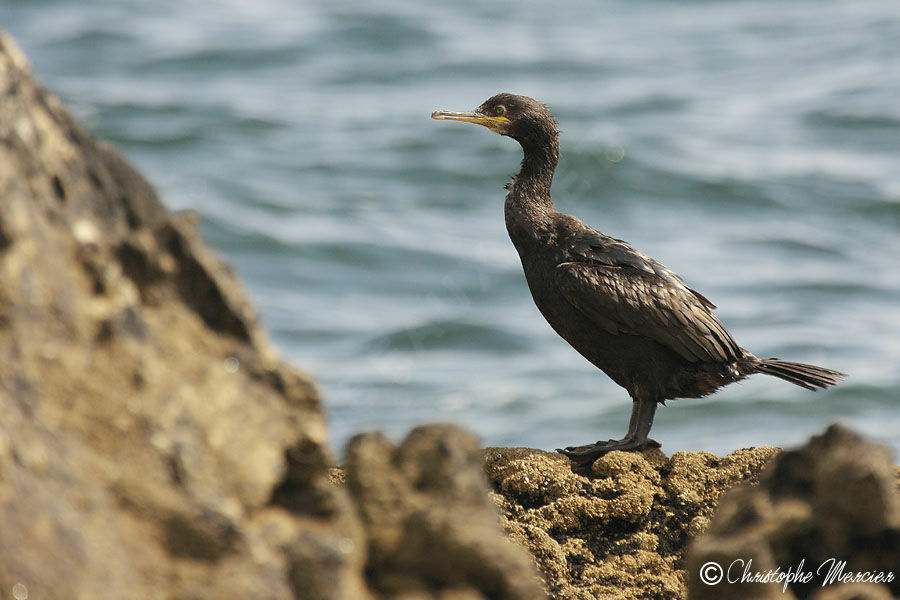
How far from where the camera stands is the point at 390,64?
30.8 metres

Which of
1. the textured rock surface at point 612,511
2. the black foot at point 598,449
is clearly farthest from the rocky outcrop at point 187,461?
the black foot at point 598,449

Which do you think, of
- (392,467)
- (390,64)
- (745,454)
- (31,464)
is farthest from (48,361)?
(390,64)

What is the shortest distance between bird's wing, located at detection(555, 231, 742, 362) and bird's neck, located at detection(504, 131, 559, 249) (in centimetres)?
31

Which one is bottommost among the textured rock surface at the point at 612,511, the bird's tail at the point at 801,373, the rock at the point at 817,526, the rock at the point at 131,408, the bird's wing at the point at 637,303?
the textured rock surface at the point at 612,511

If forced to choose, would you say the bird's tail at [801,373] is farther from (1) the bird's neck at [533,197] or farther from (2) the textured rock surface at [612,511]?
(1) the bird's neck at [533,197]

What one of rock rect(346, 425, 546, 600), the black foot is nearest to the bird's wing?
the black foot

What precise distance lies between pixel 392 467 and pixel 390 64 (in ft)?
92.2

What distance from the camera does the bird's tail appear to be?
664 cm

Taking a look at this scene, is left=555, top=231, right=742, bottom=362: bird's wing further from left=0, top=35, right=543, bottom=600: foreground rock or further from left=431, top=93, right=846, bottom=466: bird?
left=0, top=35, right=543, bottom=600: foreground rock

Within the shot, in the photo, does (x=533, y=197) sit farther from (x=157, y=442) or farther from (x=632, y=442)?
(x=157, y=442)

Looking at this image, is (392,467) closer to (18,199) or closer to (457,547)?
(457,547)

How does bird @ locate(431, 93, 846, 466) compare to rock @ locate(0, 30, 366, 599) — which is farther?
bird @ locate(431, 93, 846, 466)

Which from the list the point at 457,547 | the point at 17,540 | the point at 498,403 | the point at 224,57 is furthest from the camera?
the point at 224,57

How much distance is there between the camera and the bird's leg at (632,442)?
18.8ft
